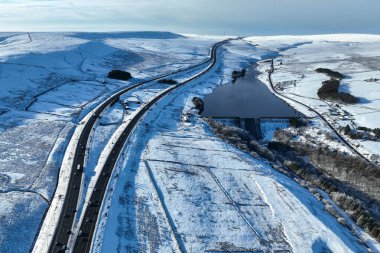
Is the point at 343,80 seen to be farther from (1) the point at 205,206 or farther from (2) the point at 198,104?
(1) the point at 205,206

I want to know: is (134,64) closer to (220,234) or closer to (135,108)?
(135,108)

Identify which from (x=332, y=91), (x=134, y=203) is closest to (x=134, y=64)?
(x=332, y=91)

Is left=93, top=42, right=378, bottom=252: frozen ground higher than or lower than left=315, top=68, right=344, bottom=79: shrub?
lower

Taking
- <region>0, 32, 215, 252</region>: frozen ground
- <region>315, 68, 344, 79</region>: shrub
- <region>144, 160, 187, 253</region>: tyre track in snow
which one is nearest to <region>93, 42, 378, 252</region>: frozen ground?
<region>144, 160, 187, 253</region>: tyre track in snow

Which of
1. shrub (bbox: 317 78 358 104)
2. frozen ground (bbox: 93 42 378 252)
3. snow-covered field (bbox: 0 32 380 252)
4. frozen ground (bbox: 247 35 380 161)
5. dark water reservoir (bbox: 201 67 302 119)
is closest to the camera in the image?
frozen ground (bbox: 93 42 378 252)

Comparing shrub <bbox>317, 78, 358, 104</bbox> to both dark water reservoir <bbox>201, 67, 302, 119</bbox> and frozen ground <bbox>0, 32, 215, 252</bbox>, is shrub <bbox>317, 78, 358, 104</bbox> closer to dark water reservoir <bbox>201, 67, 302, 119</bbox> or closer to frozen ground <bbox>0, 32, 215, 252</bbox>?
dark water reservoir <bbox>201, 67, 302, 119</bbox>

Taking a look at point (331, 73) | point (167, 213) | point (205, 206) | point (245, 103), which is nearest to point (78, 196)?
point (167, 213)

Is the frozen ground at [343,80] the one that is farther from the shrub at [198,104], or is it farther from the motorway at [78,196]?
the motorway at [78,196]
